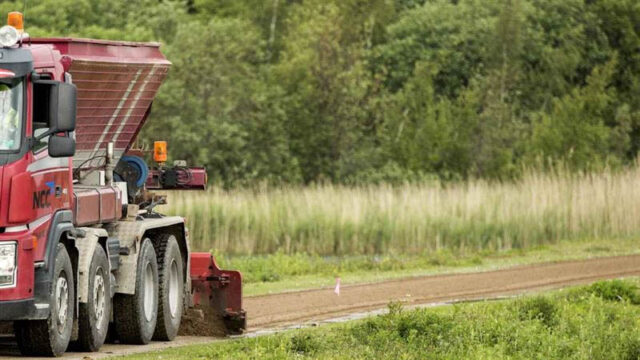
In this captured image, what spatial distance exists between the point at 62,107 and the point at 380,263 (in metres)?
16.0

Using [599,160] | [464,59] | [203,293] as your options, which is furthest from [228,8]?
[203,293]

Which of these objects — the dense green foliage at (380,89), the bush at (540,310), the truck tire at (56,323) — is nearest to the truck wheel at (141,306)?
the truck tire at (56,323)

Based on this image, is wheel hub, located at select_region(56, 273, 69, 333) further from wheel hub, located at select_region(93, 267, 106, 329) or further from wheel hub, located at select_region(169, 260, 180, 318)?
wheel hub, located at select_region(169, 260, 180, 318)

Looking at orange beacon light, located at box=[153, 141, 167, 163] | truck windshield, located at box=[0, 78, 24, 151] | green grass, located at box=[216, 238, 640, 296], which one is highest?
truck windshield, located at box=[0, 78, 24, 151]

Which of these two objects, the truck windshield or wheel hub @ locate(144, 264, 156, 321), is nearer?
the truck windshield

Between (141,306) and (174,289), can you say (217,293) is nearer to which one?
(174,289)

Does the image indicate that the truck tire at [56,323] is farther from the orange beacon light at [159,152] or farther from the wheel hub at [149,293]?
the orange beacon light at [159,152]

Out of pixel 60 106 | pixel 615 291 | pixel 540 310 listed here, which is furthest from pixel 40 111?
pixel 615 291

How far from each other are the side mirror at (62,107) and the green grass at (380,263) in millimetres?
10217

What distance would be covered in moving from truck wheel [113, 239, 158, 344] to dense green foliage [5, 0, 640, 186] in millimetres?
26307

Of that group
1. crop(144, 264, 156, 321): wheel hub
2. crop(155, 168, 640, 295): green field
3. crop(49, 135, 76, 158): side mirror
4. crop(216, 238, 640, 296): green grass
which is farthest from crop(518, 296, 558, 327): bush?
crop(155, 168, 640, 295): green field

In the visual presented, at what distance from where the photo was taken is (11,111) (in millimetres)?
13523

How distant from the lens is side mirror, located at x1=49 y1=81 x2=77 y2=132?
13.3 meters

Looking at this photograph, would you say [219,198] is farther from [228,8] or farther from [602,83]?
[228,8]
